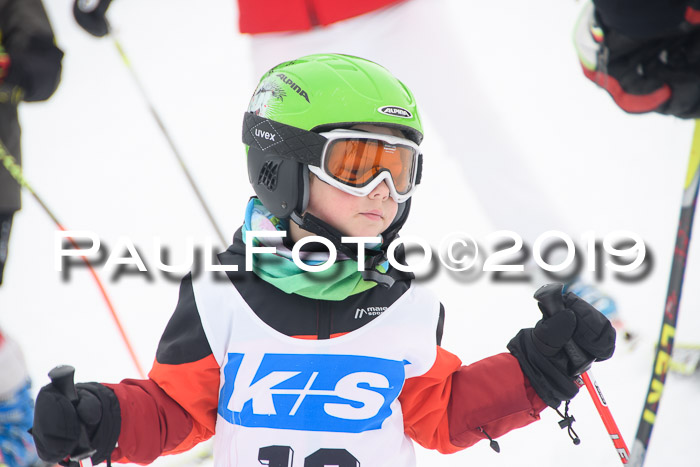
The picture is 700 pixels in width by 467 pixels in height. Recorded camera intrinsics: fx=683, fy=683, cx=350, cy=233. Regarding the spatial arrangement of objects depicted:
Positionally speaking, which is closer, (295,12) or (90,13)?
(295,12)

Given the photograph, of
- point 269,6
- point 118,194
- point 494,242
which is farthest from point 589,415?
point 118,194

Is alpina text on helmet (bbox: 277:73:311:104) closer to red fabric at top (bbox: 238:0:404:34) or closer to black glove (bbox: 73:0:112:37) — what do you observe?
red fabric at top (bbox: 238:0:404:34)

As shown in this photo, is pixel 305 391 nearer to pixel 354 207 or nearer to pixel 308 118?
pixel 354 207

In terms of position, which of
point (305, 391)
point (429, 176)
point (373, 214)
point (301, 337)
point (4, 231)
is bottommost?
point (429, 176)

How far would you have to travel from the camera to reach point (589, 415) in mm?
2625

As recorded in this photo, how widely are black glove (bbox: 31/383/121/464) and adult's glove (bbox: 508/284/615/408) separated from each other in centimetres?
93

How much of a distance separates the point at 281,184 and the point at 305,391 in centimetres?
47

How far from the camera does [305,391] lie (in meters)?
1.48

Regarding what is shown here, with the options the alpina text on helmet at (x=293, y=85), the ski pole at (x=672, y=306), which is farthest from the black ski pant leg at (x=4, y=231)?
the ski pole at (x=672, y=306)

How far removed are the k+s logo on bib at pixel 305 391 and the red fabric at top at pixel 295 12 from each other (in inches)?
65.3

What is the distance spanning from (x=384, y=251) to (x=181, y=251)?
281 centimetres

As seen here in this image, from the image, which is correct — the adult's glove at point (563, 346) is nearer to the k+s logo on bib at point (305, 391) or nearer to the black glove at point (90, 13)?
the k+s logo on bib at point (305, 391)

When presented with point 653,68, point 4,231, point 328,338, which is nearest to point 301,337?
point 328,338

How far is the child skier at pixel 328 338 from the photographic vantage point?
148 centimetres
